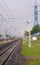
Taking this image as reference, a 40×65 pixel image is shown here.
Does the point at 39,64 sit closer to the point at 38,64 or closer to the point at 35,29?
the point at 38,64

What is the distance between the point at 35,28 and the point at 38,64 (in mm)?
143540

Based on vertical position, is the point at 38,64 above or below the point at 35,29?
below

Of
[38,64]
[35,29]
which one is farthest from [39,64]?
[35,29]

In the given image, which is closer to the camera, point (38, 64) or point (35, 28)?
point (38, 64)

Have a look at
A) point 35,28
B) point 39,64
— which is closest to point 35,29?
point 35,28

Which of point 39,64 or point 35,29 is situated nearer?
point 39,64

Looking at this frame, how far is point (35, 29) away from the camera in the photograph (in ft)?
505

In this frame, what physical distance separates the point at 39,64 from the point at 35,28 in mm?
143496

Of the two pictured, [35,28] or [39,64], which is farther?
[35,28]

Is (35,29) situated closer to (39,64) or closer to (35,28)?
(35,28)

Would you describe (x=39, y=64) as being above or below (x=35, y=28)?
below

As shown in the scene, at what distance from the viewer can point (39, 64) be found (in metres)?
12.8

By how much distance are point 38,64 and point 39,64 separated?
0.08 m

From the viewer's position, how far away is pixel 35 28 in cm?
15575
